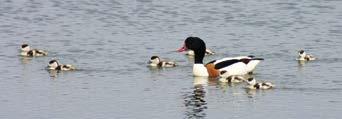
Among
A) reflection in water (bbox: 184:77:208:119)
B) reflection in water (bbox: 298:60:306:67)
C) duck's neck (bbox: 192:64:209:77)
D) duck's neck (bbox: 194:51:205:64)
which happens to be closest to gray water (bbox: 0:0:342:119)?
reflection in water (bbox: 184:77:208:119)

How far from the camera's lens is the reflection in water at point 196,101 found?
84.1 ft

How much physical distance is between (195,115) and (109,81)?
196 inches

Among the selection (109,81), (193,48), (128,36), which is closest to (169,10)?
(128,36)

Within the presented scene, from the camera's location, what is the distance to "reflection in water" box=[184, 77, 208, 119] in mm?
25631

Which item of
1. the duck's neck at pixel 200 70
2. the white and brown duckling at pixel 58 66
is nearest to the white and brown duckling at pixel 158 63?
the duck's neck at pixel 200 70

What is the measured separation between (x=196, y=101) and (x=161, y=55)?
8651mm

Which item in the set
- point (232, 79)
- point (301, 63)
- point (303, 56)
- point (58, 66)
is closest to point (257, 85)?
point (232, 79)

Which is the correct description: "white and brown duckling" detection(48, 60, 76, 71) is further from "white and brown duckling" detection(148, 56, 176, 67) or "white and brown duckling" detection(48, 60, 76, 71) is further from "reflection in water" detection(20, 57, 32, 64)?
"white and brown duckling" detection(148, 56, 176, 67)

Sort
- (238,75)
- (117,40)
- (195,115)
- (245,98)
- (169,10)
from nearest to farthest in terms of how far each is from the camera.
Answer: (195,115)
(245,98)
(238,75)
(117,40)
(169,10)

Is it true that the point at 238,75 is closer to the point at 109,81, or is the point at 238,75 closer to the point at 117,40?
the point at 109,81

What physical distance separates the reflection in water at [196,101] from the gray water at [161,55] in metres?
0.03

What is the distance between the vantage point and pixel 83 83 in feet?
97.3

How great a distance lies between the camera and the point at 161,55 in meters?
35.9

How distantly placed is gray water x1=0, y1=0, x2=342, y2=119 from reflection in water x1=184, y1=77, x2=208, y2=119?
26mm
